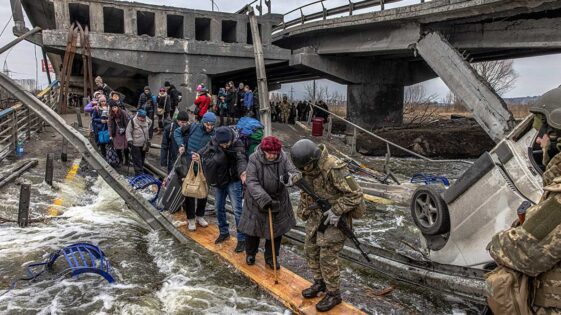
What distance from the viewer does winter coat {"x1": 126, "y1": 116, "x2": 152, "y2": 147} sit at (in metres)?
9.64

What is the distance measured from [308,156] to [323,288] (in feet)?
4.98

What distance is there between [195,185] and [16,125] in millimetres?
7127

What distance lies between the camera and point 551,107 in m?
2.64

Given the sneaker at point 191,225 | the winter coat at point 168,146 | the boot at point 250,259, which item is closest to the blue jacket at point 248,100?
the winter coat at point 168,146

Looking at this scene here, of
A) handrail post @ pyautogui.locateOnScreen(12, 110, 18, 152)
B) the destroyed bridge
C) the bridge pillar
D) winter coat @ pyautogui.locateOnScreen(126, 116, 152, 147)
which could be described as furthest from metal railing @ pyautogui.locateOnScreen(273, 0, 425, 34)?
handrail post @ pyautogui.locateOnScreen(12, 110, 18, 152)

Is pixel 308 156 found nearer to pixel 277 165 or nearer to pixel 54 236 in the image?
pixel 277 165

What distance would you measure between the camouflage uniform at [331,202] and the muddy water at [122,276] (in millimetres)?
787

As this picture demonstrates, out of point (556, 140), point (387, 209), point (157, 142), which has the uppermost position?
point (556, 140)

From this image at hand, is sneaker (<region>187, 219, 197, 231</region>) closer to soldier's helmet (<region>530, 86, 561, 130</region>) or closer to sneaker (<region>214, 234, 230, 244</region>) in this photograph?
sneaker (<region>214, 234, 230, 244</region>)

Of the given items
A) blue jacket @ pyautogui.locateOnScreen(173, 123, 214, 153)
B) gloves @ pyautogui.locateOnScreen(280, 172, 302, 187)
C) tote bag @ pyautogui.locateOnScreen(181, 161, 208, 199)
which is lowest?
tote bag @ pyautogui.locateOnScreen(181, 161, 208, 199)

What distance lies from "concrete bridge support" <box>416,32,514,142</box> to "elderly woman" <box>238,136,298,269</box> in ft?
27.1

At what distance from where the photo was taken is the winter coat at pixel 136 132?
9.64 metres

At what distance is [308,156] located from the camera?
12.4 feet

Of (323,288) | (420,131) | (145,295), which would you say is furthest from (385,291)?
(420,131)
